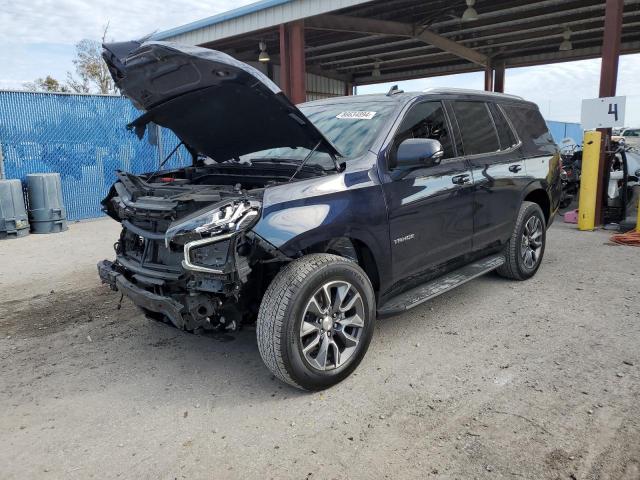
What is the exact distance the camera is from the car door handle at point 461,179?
4.13 m

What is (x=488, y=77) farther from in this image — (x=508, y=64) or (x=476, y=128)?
(x=476, y=128)

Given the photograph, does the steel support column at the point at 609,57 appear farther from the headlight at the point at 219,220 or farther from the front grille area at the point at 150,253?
the front grille area at the point at 150,253

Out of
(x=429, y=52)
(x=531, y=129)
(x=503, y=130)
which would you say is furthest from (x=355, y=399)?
(x=429, y=52)

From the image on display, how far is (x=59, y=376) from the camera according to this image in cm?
352

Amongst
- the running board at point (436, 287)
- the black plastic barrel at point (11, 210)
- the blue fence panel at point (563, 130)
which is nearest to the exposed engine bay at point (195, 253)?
the running board at point (436, 287)

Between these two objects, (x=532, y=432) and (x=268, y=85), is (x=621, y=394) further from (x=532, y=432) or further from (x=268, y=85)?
(x=268, y=85)

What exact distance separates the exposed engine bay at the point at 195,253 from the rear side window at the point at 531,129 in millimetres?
2796

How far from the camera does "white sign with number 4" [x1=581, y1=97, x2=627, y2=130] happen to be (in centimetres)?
823

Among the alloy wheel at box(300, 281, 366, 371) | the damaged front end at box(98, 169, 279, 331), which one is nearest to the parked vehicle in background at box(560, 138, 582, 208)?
the alloy wheel at box(300, 281, 366, 371)

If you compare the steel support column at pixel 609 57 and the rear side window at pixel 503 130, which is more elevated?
the steel support column at pixel 609 57

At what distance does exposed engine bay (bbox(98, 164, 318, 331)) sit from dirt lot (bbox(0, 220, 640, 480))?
55cm

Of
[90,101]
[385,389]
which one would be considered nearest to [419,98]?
[385,389]

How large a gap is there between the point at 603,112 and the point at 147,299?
8.24 metres

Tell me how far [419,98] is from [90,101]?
869cm
